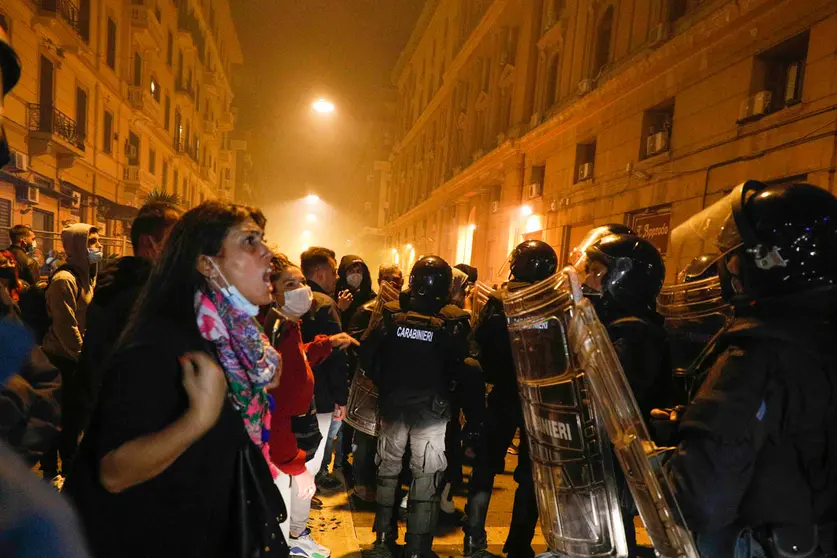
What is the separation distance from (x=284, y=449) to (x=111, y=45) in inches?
859

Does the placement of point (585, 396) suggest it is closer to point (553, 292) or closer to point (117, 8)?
point (553, 292)

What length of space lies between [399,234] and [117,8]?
2636 cm

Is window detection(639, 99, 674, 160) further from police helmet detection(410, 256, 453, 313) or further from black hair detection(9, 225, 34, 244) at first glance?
black hair detection(9, 225, 34, 244)

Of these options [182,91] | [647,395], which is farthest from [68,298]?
[182,91]

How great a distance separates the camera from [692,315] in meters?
3.79

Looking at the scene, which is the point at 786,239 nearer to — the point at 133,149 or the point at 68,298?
the point at 68,298

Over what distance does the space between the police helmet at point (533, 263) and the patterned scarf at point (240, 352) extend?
263cm

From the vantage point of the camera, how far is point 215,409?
4.40 feet

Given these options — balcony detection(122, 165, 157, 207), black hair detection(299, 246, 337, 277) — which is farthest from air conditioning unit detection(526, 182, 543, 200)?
balcony detection(122, 165, 157, 207)

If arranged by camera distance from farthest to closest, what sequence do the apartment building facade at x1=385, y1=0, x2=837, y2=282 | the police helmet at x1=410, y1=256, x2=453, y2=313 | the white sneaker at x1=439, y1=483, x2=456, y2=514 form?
the apartment building facade at x1=385, y1=0, x2=837, y2=282 → the white sneaker at x1=439, y1=483, x2=456, y2=514 → the police helmet at x1=410, y1=256, x2=453, y2=313

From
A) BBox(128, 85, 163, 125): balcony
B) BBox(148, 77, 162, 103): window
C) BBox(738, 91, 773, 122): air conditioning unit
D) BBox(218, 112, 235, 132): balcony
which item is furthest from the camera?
BBox(218, 112, 235, 132): balcony

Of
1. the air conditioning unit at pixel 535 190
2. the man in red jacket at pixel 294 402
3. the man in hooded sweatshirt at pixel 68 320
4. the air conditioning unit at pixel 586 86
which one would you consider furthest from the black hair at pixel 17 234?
the air conditioning unit at pixel 535 190

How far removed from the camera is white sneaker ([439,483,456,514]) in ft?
14.1

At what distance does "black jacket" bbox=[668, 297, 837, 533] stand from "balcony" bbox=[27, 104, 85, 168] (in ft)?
54.8
